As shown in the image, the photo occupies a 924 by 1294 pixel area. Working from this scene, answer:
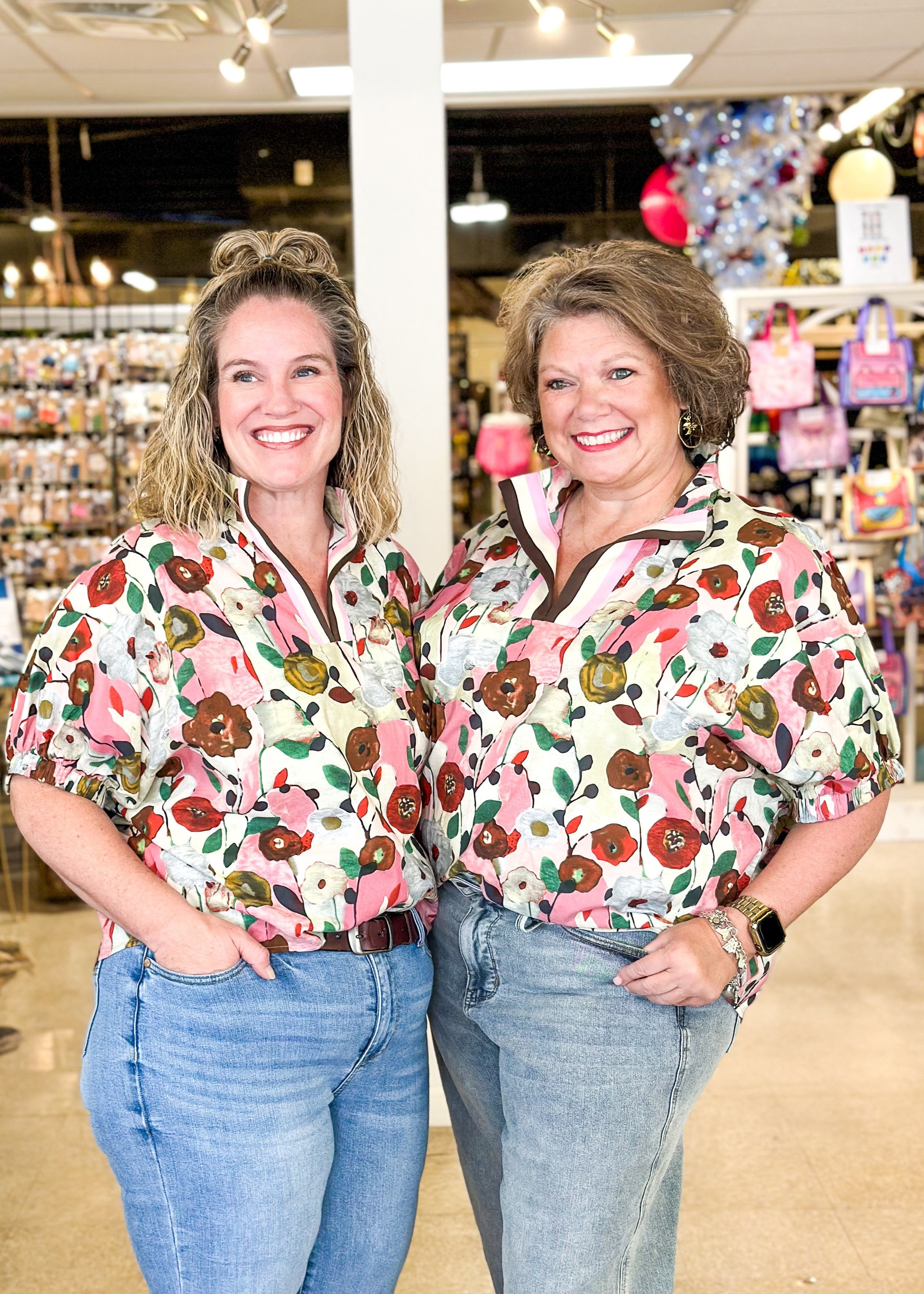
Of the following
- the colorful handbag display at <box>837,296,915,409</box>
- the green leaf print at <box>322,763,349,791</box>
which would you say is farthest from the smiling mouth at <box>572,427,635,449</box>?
the colorful handbag display at <box>837,296,915,409</box>

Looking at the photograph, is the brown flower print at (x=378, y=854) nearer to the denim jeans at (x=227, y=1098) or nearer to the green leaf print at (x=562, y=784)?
the denim jeans at (x=227, y=1098)

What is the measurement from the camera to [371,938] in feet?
5.14

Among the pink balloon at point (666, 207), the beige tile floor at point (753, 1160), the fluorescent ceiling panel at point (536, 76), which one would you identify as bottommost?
the beige tile floor at point (753, 1160)

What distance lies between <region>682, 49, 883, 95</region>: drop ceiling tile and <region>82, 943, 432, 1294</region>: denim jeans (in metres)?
4.85

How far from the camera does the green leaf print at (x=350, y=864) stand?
1529 millimetres

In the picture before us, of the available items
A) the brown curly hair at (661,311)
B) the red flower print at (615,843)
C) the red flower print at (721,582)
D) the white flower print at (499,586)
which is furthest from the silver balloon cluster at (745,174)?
the red flower print at (615,843)

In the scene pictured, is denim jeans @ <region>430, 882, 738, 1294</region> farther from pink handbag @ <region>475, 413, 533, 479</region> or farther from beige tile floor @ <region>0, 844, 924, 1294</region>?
pink handbag @ <region>475, 413, 533, 479</region>

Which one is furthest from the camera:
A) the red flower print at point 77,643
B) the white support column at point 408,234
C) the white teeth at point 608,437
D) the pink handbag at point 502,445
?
the pink handbag at point 502,445

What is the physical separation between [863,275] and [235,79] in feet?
10.6

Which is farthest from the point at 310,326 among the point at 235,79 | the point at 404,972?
the point at 235,79

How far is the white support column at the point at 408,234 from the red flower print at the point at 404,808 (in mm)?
1434

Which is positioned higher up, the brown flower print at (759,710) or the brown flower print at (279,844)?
the brown flower print at (759,710)

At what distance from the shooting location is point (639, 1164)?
156cm

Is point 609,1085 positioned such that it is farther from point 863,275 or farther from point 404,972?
point 863,275
